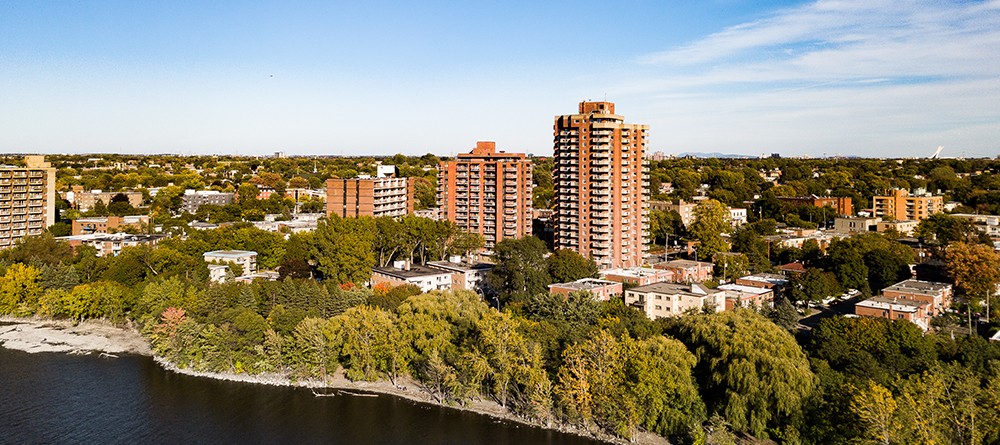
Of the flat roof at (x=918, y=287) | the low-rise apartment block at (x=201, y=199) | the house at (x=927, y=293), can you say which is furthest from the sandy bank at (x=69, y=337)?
the low-rise apartment block at (x=201, y=199)

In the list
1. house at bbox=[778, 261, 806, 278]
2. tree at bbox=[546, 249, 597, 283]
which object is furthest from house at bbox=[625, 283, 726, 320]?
house at bbox=[778, 261, 806, 278]

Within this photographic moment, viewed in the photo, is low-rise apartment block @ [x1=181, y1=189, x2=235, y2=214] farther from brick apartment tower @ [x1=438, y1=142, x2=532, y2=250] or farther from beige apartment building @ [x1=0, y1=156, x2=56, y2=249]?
brick apartment tower @ [x1=438, y1=142, x2=532, y2=250]

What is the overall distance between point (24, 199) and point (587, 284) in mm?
26147

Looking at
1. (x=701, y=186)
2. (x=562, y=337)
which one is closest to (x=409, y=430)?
(x=562, y=337)

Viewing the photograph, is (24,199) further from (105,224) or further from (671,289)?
(671,289)

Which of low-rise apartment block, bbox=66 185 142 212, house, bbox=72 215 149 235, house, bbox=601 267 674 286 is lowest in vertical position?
house, bbox=601 267 674 286

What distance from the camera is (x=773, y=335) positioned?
1434 cm

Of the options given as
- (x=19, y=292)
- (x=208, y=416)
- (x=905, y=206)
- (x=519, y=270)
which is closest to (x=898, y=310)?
(x=519, y=270)

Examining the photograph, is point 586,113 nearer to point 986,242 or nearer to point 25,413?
point 986,242

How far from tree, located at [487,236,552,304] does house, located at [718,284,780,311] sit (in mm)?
5294

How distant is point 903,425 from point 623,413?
4.61 meters

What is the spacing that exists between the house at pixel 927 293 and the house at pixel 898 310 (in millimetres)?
384

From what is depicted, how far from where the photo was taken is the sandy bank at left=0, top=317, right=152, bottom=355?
2061 centimetres

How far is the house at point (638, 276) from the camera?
2339cm
